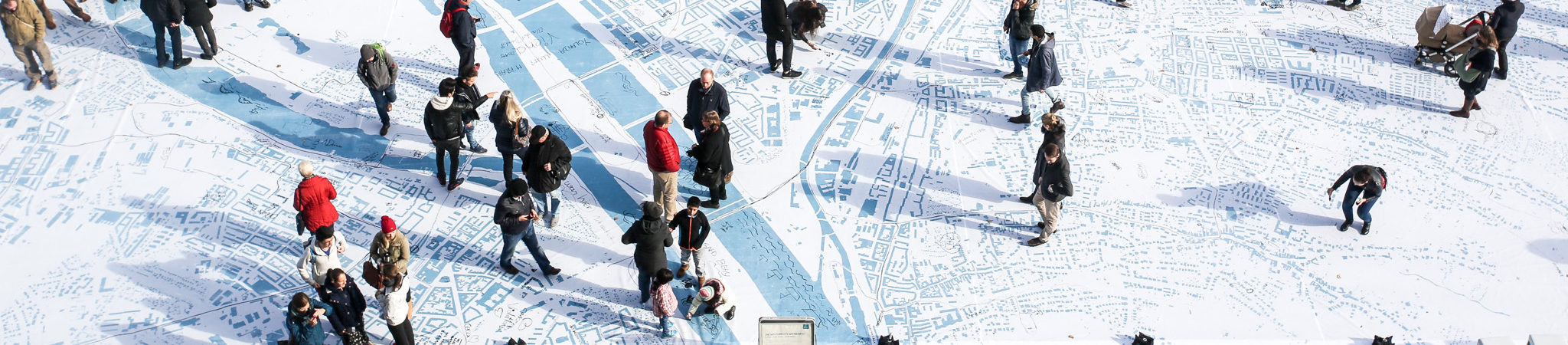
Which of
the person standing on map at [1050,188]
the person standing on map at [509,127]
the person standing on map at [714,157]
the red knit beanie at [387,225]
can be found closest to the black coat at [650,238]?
the person standing on map at [714,157]

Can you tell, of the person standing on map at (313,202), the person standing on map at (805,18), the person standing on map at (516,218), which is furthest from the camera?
the person standing on map at (805,18)

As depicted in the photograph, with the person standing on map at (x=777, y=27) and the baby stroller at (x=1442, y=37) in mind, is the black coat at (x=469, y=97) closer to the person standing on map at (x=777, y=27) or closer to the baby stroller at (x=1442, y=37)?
the person standing on map at (x=777, y=27)

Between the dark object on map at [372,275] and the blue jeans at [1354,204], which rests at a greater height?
the blue jeans at [1354,204]

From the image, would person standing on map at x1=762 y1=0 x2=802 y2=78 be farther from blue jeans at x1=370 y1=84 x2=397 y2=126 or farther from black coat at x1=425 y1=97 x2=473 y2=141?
blue jeans at x1=370 y1=84 x2=397 y2=126

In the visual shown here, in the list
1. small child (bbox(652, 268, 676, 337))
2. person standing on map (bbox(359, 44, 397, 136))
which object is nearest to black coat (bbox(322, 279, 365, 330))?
small child (bbox(652, 268, 676, 337))

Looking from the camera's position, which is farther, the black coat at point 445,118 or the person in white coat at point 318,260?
the black coat at point 445,118

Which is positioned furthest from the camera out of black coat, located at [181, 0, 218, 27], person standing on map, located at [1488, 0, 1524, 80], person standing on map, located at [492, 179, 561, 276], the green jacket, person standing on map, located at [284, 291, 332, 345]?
person standing on map, located at [1488, 0, 1524, 80]

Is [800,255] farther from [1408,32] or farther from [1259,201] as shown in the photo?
[1408,32]

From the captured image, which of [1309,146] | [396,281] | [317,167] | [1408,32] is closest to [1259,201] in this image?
[1309,146]
